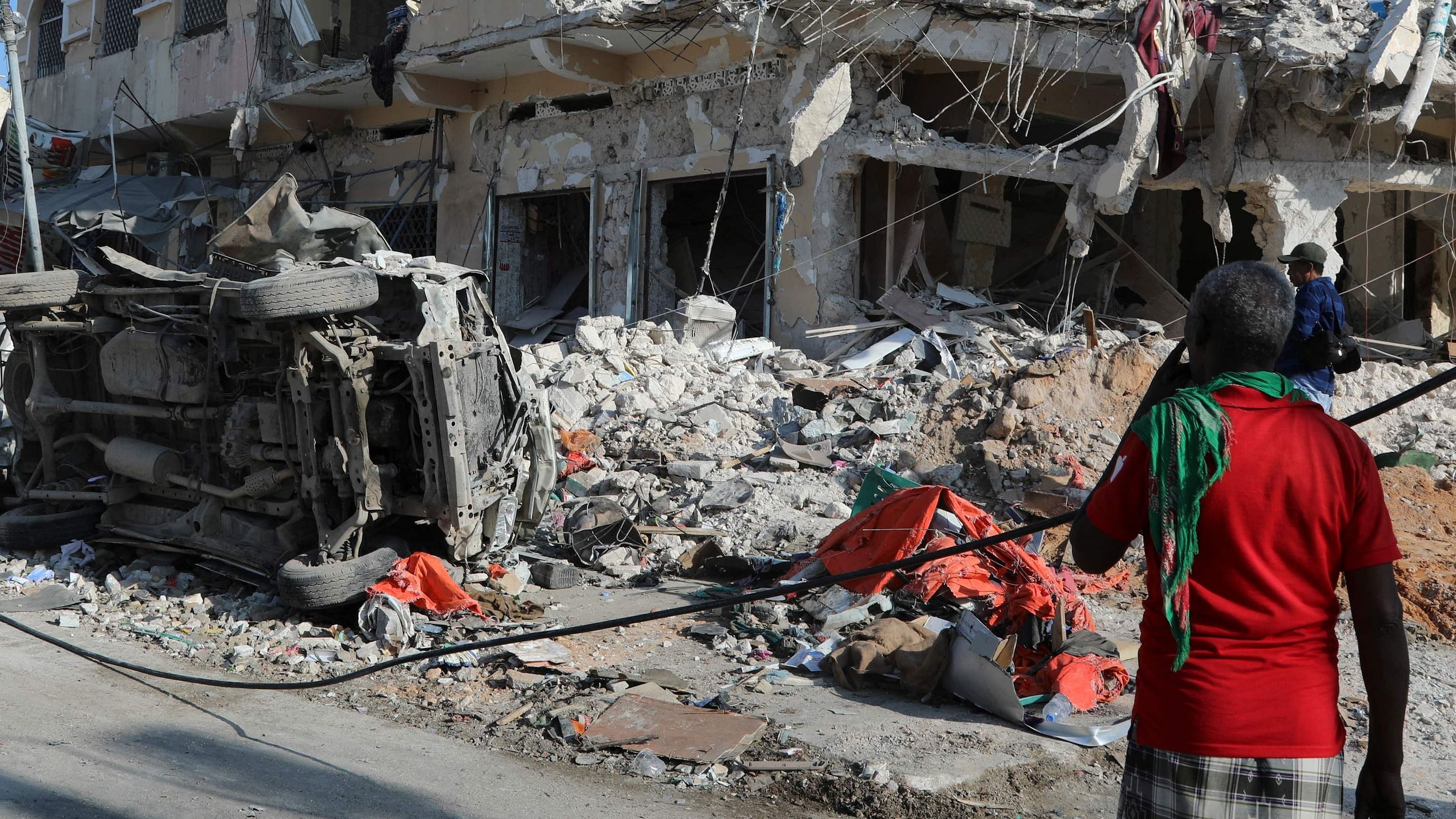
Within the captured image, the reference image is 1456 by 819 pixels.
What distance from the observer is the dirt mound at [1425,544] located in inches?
242

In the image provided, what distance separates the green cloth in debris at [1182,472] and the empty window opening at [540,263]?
13.4 m

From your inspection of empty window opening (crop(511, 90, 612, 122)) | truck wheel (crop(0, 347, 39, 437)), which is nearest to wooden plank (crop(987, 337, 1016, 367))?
empty window opening (crop(511, 90, 612, 122))

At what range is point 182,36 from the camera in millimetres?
18531

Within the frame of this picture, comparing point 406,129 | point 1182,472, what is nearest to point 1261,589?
point 1182,472

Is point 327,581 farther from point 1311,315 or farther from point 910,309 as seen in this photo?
point 910,309

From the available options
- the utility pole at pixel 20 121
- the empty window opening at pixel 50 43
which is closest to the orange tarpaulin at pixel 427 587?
the utility pole at pixel 20 121

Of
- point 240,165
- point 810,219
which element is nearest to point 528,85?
point 810,219

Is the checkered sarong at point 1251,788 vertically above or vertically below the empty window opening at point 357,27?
below

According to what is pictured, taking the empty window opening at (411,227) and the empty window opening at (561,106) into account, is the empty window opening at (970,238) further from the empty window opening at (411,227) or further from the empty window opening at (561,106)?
the empty window opening at (411,227)

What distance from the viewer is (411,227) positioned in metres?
16.9

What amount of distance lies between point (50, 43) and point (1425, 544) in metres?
24.0

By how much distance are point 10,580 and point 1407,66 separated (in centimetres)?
1132

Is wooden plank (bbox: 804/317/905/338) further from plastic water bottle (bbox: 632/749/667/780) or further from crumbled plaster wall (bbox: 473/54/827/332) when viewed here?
plastic water bottle (bbox: 632/749/667/780)

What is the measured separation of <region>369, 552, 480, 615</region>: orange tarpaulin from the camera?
19.7 ft
